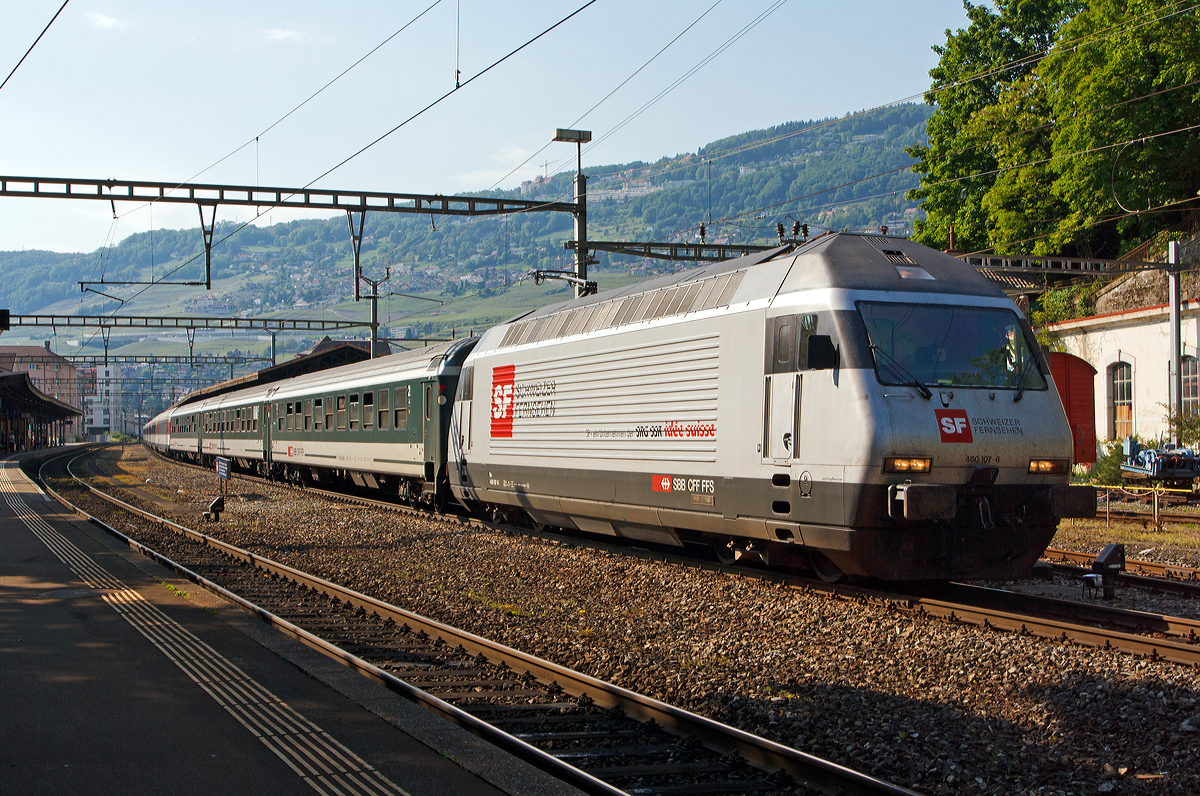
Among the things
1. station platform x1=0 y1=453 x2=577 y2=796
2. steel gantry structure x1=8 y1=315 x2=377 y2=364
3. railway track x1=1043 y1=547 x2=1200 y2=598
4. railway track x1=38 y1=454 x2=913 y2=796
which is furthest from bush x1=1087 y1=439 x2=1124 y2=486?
steel gantry structure x1=8 y1=315 x2=377 y2=364

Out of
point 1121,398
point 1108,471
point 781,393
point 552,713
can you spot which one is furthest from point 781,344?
point 1121,398

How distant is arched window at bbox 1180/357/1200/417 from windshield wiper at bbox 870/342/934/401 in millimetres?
20278

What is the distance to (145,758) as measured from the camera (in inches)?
227

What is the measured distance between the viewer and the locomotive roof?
9688 millimetres

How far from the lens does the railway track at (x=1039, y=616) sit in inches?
296

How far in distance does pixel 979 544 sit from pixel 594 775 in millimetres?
→ 5148

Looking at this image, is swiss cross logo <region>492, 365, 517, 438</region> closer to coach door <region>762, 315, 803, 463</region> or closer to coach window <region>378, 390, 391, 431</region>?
coach window <region>378, 390, 391, 431</region>

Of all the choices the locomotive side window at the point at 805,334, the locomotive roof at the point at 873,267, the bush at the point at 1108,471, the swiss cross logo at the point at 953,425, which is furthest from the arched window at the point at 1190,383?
the locomotive side window at the point at 805,334

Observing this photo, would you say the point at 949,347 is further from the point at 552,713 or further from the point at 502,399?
the point at 502,399

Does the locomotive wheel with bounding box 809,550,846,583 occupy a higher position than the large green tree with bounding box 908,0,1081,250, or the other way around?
the large green tree with bounding box 908,0,1081,250

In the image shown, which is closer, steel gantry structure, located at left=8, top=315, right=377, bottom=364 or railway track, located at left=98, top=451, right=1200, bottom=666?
railway track, located at left=98, top=451, right=1200, bottom=666

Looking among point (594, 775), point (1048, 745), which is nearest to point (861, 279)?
point (1048, 745)

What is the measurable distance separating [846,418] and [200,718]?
5.80m

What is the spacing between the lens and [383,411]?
2236cm
